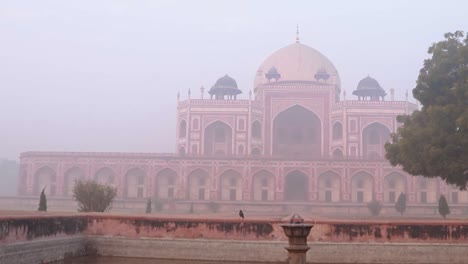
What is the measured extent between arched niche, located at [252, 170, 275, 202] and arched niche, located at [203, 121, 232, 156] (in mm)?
4742

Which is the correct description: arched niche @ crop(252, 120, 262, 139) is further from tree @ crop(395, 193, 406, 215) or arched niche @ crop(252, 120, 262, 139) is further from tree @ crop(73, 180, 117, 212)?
tree @ crop(73, 180, 117, 212)

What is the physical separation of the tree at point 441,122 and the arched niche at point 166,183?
701 inches

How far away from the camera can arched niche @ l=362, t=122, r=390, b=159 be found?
3556cm

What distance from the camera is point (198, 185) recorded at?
31953 millimetres

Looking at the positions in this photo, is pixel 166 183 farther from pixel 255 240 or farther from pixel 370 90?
pixel 255 240

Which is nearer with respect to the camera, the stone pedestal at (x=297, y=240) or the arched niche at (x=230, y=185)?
the stone pedestal at (x=297, y=240)

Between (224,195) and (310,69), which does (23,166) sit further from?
(310,69)

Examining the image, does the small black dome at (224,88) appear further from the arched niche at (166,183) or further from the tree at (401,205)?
the tree at (401,205)

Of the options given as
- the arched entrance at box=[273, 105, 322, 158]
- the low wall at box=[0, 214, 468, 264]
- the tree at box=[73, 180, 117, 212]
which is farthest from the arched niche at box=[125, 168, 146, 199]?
the low wall at box=[0, 214, 468, 264]

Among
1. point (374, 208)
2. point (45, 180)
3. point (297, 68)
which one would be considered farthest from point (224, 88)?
point (374, 208)

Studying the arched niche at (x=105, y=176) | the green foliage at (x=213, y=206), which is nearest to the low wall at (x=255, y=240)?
the green foliage at (x=213, y=206)

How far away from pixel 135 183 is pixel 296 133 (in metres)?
11.5

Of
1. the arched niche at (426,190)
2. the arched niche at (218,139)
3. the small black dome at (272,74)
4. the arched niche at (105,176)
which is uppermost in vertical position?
the small black dome at (272,74)

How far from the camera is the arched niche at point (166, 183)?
32.1 metres
